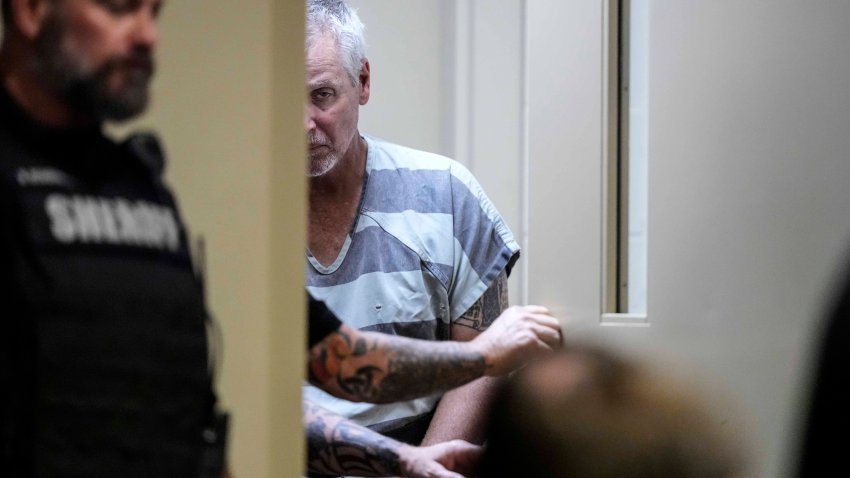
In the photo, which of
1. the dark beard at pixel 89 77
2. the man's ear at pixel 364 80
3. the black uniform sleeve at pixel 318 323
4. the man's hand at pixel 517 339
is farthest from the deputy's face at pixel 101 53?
the man's ear at pixel 364 80

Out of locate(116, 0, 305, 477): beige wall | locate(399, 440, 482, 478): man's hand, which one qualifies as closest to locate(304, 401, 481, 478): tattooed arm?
locate(399, 440, 482, 478): man's hand

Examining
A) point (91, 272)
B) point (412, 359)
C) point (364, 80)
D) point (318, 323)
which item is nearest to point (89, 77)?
point (91, 272)

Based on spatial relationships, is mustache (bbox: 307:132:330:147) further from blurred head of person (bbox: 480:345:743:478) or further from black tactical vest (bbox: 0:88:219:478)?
black tactical vest (bbox: 0:88:219:478)

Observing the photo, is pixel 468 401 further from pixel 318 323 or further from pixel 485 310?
pixel 318 323

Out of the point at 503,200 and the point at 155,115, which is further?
the point at 503,200

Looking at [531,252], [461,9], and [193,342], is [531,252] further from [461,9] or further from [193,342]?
[461,9]

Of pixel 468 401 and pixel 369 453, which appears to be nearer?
pixel 369 453

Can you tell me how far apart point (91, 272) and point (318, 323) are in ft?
1.58

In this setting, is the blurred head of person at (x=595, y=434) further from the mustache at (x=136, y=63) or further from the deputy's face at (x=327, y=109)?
the deputy's face at (x=327, y=109)

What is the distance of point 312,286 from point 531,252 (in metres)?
0.37

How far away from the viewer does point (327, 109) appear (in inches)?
67.4

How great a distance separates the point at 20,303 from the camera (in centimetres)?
64

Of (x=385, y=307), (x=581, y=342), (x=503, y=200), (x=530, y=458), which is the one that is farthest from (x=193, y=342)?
(x=503, y=200)

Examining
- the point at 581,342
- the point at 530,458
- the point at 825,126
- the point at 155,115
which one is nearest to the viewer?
the point at 155,115
